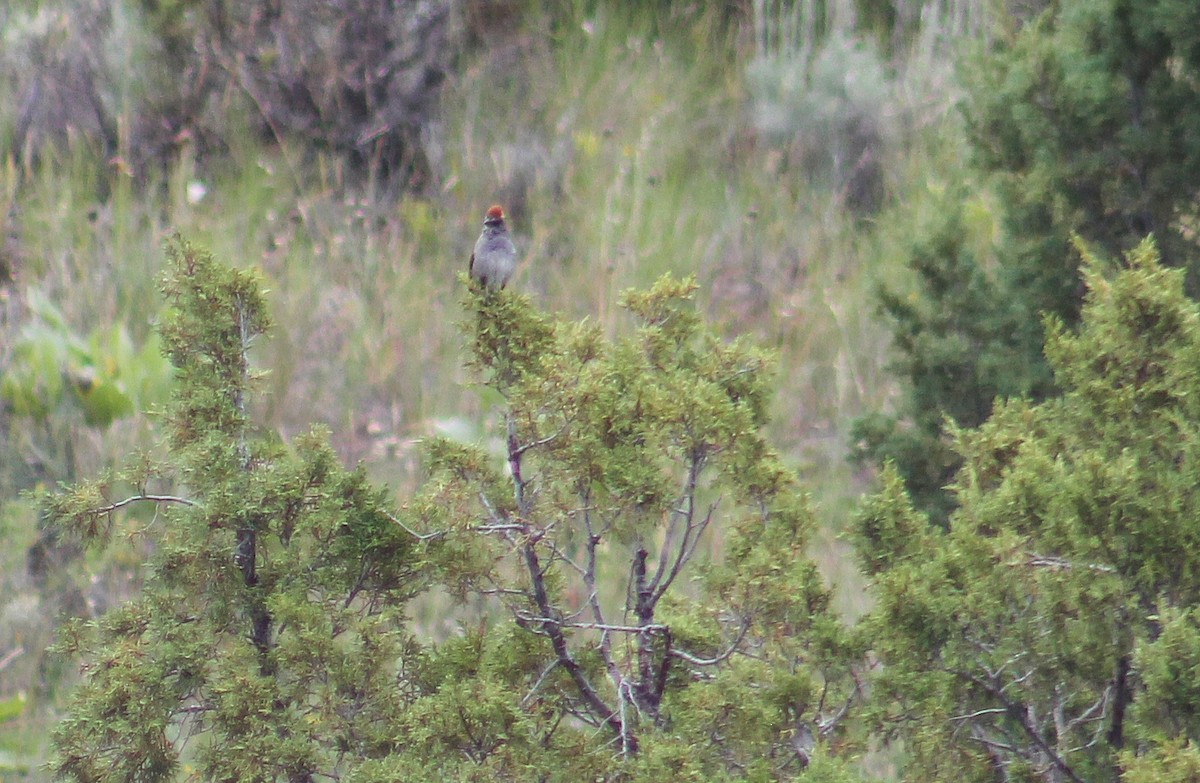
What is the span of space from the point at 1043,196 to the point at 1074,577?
2.49 meters

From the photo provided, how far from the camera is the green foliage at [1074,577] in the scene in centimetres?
238

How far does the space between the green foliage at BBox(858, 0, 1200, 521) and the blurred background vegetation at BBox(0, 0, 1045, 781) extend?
1129 mm

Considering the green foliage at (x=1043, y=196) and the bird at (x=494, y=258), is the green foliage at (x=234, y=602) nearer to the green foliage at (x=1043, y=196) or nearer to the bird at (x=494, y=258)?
the bird at (x=494, y=258)

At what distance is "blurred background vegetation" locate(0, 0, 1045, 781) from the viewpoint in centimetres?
691

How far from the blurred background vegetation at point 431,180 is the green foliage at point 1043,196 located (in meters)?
1.13

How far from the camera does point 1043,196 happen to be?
4.62 metres

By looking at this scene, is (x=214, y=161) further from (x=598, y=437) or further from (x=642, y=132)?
(x=598, y=437)

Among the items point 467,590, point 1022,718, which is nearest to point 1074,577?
point 1022,718

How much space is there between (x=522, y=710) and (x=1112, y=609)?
1067 millimetres

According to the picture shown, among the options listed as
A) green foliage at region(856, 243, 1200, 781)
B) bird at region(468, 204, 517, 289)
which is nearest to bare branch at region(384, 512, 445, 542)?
green foliage at region(856, 243, 1200, 781)

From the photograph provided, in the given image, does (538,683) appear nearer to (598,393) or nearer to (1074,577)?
(598,393)

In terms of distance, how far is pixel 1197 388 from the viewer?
97.0 inches

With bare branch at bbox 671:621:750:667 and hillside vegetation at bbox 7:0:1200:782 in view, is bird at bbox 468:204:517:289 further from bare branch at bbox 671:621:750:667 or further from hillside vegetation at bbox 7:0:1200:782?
bare branch at bbox 671:621:750:667

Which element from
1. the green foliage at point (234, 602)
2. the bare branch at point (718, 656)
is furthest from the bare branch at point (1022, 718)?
the green foliage at point (234, 602)
